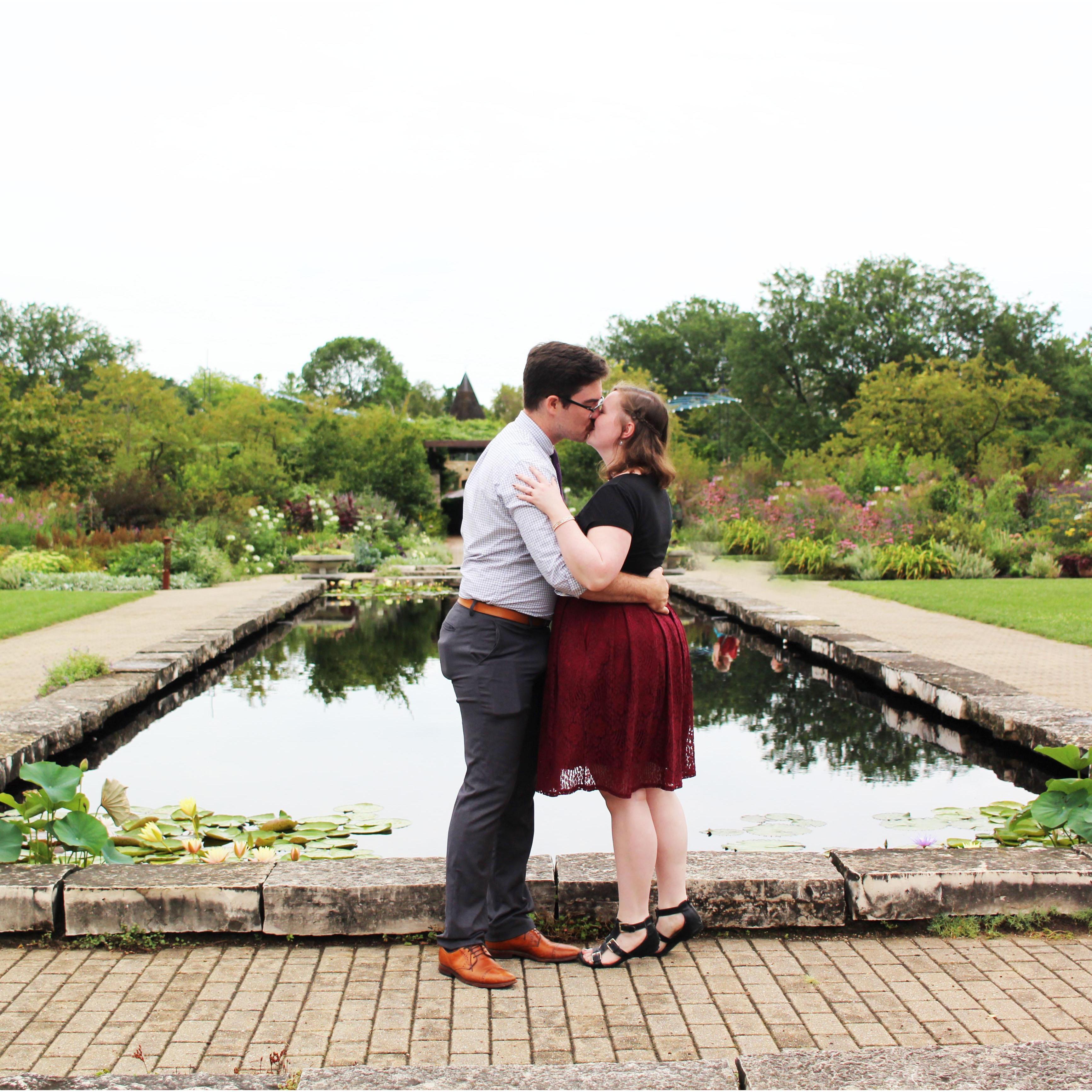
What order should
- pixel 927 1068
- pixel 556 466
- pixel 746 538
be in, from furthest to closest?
1. pixel 746 538
2. pixel 556 466
3. pixel 927 1068

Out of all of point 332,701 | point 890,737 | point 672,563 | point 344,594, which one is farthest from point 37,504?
point 890,737

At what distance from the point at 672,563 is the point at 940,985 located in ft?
56.3

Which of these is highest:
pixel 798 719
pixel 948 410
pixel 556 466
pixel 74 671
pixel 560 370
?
pixel 948 410

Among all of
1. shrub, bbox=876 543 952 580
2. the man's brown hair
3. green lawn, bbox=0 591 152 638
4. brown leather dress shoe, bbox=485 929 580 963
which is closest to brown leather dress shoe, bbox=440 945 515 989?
brown leather dress shoe, bbox=485 929 580 963

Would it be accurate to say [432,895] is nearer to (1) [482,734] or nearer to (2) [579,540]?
(1) [482,734]

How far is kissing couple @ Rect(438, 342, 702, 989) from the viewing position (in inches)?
113

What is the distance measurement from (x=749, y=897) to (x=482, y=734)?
41.4 inches

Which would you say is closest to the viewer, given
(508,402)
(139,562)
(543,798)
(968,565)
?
(543,798)

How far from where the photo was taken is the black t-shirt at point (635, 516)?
9.33ft

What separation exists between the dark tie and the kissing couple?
0.04ft

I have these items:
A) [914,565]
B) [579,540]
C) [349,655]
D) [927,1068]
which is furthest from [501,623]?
[914,565]

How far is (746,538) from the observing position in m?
22.3

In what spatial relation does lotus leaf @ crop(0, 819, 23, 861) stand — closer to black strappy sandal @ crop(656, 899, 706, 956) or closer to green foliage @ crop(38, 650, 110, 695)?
black strappy sandal @ crop(656, 899, 706, 956)

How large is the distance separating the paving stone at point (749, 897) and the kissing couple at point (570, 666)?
221 mm
